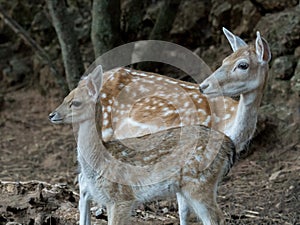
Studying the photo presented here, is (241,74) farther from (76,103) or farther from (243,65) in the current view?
(76,103)

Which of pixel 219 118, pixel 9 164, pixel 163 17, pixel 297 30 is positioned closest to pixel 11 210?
pixel 219 118

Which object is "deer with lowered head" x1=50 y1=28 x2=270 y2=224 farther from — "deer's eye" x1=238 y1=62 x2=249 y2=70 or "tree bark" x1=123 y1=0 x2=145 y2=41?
"tree bark" x1=123 y1=0 x2=145 y2=41

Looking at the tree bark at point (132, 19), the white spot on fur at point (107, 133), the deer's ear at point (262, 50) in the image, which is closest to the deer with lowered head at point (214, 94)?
the deer's ear at point (262, 50)

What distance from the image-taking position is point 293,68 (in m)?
8.22

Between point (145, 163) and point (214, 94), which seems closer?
point (145, 163)

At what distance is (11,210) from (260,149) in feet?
10.7

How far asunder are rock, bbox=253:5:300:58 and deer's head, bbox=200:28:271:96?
3010mm

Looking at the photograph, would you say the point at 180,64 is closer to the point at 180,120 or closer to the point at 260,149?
the point at 260,149

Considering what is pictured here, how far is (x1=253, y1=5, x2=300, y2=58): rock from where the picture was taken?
8320mm

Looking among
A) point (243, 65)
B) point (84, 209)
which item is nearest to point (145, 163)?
point (84, 209)

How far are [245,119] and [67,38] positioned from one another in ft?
10.4

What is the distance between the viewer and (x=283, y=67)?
822cm

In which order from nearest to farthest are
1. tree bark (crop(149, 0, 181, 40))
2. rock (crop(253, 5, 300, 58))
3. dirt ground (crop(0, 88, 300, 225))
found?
dirt ground (crop(0, 88, 300, 225)), rock (crop(253, 5, 300, 58)), tree bark (crop(149, 0, 181, 40))

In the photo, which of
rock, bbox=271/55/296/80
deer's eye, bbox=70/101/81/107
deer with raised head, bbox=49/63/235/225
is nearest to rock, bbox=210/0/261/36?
rock, bbox=271/55/296/80
